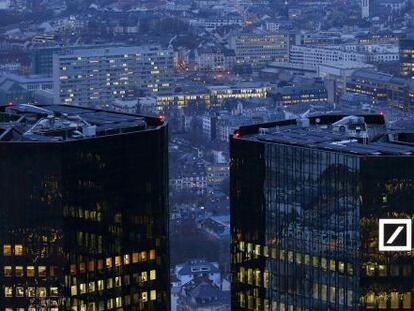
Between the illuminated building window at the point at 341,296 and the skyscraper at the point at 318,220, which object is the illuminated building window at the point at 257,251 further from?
the illuminated building window at the point at 341,296

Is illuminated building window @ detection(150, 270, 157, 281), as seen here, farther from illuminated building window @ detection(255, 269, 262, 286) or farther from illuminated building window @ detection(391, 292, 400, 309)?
illuminated building window @ detection(391, 292, 400, 309)

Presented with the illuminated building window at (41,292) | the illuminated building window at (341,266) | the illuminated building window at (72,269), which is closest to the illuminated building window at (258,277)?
the illuminated building window at (341,266)

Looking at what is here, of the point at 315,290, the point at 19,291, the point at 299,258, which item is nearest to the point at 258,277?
the point at 299,258

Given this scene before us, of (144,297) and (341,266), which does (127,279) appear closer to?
(144,297)

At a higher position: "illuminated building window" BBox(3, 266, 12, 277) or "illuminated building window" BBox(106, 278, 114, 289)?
"illuminated building window" BBox(3, 266, 12, 277)

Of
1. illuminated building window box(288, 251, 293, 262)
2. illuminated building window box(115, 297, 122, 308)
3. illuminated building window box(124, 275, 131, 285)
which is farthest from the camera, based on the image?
illuminated building window box(124, 275, 131, 285)

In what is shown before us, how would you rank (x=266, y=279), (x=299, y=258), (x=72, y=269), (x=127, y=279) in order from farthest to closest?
(x=127, y=279) → (x=72, y=269) → (x=266, y=279) → (x=299, y=258)

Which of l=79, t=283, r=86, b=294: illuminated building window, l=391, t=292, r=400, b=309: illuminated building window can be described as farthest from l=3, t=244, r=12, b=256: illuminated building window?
l=391, t=292, r=400, b=309: illuminated building window
